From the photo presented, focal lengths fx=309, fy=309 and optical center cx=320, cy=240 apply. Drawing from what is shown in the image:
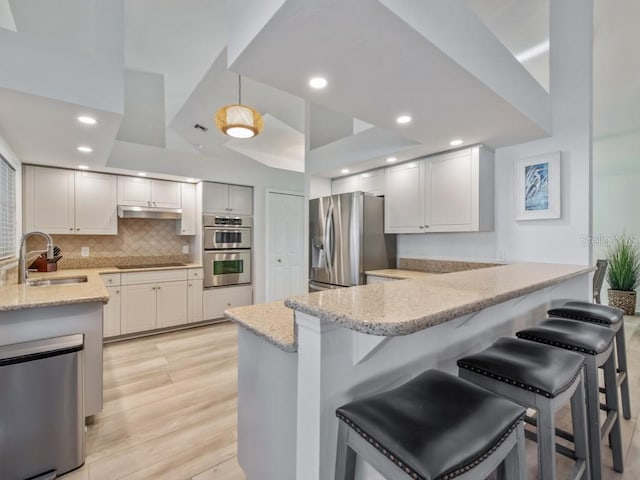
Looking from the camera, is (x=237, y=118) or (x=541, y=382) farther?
(x=237, y=118)

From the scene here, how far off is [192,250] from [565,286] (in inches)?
179

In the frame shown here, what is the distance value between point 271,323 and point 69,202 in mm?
3740

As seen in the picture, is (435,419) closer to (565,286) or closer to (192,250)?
(565,286)

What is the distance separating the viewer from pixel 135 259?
4.36 metres

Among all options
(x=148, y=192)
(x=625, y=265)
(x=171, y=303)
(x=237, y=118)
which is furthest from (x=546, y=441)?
(x=625, y=265)

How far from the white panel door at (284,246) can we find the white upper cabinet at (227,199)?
1.32 feet

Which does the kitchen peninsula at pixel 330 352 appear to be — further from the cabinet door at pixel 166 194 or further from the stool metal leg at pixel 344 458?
the cabinet door at pixel 166 194

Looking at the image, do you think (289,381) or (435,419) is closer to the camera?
(435,419)

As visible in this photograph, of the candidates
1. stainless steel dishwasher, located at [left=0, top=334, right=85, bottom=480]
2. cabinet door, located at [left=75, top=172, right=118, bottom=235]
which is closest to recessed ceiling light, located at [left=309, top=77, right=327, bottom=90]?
stainless steel dishwasher, located at [left=0, top=334, right=85, bottom=480]

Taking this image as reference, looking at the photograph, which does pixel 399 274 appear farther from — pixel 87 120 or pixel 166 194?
pixel 166 194

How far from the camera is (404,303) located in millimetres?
961

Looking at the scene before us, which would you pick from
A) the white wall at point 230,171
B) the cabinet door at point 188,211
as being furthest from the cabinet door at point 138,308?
the white wall at point 230,171

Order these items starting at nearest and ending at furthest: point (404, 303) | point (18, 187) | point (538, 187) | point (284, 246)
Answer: point (404, 303)
point (538, 187)
point (18, 187)
point (284, 246)

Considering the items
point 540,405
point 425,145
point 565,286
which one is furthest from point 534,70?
point 540,405
